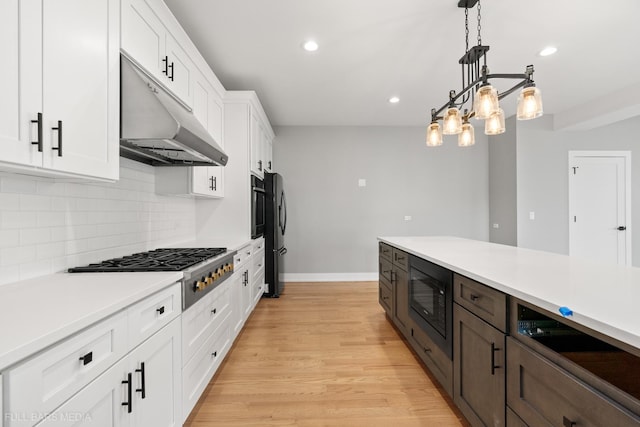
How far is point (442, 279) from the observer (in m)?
1.93

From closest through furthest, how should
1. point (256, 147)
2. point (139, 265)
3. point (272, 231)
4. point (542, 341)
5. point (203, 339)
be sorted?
point (542, 341), point (139, 265), point (203, 339), point (256, 147), point (272, 231)

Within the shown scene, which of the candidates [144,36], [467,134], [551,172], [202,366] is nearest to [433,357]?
[202,366]

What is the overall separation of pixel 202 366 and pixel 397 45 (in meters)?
2.95

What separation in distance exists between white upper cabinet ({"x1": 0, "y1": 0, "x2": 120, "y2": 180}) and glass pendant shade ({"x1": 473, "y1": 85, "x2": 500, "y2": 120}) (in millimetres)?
2097

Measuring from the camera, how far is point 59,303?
1.04 meters

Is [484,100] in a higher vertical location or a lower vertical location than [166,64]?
lower

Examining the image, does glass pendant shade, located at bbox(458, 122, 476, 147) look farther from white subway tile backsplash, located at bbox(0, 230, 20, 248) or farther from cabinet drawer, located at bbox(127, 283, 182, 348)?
white subway tile backsplash, located at bbox(0, 230, 20, 248)

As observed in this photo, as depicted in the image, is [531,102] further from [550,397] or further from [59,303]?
[59,303]

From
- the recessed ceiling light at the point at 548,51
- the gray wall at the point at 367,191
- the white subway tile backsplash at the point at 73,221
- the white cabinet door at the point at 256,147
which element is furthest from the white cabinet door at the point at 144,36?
the gray wall at the point at 367,191

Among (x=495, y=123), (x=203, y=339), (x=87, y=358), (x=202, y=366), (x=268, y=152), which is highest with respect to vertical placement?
(x=268, y=152)

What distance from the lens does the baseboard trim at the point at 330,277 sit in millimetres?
5359

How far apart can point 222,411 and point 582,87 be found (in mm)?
5085

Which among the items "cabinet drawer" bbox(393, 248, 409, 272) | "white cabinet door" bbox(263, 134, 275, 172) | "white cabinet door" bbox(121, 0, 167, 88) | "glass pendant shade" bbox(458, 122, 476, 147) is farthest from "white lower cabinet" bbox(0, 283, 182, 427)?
"white cabinet door" bbox(263, 134, 275, 172)

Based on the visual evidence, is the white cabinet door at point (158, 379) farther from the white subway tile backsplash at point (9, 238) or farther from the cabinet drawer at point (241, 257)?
the cabinet drawer at point (241, 257)
